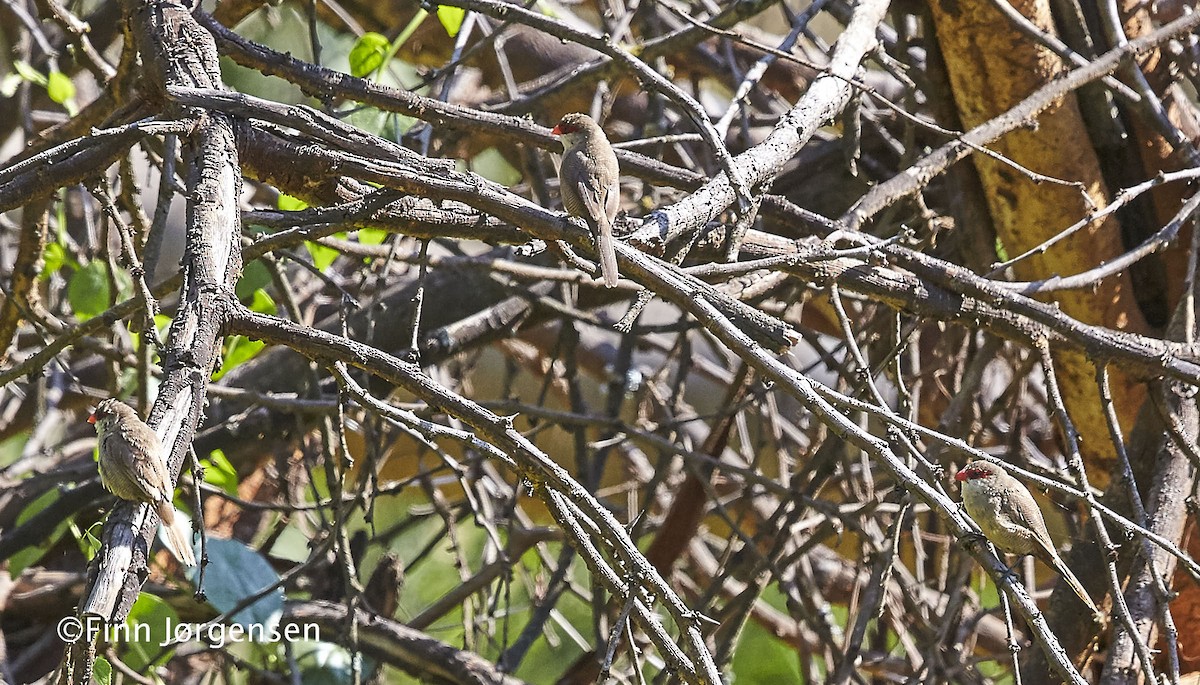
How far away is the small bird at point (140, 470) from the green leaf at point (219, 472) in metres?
1.38

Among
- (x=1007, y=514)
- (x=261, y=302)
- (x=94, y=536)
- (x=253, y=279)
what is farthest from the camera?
(x=261, y=302)

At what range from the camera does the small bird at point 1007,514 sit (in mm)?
2381

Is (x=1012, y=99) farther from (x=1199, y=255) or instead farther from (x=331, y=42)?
(x=331, y=42)

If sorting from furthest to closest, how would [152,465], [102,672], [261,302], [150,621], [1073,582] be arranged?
[261,302]
[150,621]
[1073,582]
[102,672]
[152,465]

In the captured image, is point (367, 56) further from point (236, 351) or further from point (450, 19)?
point (236, 351)

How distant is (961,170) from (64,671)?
101 inches

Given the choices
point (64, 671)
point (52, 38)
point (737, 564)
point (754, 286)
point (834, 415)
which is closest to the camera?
point (64, 671)

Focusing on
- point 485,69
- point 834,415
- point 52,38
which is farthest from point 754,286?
point 52,38

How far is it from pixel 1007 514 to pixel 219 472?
2245 mm

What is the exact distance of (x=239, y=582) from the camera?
299 cm

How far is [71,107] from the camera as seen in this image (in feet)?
11.3

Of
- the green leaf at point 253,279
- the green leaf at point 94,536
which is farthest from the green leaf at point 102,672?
the green leaf at point 253,279

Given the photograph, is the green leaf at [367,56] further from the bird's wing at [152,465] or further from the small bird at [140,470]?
the bird's wing at [152,465]

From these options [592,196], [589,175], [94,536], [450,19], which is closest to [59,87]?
[450,19]
